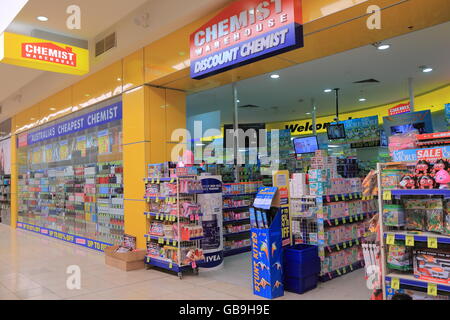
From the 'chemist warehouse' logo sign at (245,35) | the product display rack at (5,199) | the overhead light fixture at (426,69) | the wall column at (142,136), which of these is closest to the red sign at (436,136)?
the 'chemist warehouse' logo sign at (245,35)

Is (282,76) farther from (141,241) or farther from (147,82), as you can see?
(141,241)

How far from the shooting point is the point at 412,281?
3.42 meters

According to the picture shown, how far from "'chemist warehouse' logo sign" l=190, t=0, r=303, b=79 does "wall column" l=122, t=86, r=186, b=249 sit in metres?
1.71

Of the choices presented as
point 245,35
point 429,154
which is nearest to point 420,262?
point 429,154

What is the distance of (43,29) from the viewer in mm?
6777

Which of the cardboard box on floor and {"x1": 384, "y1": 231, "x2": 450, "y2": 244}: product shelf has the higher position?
{"x1": 384, "y1": 231, "x2": 450, "y2": 244}: product shelf

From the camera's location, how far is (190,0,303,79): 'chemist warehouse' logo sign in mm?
4086

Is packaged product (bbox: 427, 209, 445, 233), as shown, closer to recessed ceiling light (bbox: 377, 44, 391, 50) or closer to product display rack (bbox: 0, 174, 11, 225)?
recessed ceiling light (bbox: 377, 44, 391, 50)

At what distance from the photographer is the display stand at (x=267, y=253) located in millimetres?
4422

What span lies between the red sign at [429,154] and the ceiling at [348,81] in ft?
14.3

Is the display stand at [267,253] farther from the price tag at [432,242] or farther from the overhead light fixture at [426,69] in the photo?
the overhead light fixture at [426,69]

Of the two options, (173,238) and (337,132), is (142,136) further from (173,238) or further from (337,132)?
(337,132)

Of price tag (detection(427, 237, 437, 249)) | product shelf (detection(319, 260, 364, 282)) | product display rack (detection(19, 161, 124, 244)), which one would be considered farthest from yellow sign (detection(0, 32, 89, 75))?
price tag (detection(427, 237, 437, 249))

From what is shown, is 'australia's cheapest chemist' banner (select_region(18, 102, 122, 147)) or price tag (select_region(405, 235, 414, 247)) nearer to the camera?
price tag (select_region(405, 235, 414, 247))
